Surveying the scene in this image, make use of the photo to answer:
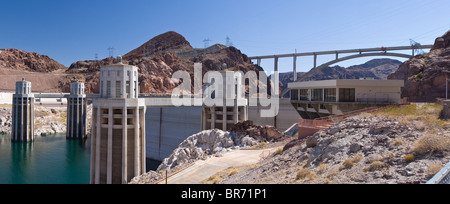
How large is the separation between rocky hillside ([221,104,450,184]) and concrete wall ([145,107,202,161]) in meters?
24.2

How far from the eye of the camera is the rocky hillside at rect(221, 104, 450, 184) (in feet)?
29.5

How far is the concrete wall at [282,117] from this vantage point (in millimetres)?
41825

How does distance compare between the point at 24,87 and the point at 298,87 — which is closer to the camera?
the point at 298,87

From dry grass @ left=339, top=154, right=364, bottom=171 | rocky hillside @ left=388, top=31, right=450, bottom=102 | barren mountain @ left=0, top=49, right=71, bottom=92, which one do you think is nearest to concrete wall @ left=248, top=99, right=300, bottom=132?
rocky hillside @ left=388, top=31, right=450, bottom=102

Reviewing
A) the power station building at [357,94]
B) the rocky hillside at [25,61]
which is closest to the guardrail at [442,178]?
the power station building at [357,94]

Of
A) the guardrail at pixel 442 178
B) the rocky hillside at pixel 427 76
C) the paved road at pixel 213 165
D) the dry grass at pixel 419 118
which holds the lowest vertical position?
the paved road at pixel 213 165

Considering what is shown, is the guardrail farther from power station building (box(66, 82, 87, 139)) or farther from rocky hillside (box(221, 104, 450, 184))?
power station building (box(66, 82, 87, 139))

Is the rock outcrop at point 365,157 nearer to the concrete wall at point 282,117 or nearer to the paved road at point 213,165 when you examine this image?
the paved road at point 213,165

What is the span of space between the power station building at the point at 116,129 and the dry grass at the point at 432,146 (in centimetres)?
1997
